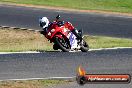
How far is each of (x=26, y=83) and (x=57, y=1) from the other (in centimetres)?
2644

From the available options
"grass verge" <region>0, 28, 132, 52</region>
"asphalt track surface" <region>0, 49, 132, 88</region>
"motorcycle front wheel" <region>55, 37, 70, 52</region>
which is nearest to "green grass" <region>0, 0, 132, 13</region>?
"grass verge" <region>0, 28, 132, 52</region>

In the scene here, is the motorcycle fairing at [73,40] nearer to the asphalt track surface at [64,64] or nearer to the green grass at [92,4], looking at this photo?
the asphalt track surface at [64,64]

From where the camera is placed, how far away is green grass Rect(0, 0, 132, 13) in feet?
127

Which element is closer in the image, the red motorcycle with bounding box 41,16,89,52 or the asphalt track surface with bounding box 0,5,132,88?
the asphalt track surface with bounding box 0,5,132,88

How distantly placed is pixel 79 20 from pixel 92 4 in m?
7.19

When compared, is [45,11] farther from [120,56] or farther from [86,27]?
[120,56]

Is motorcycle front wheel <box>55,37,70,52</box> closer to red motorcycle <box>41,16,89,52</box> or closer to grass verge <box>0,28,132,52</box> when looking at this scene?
red motorcycle <box>41,16,89,52</box>

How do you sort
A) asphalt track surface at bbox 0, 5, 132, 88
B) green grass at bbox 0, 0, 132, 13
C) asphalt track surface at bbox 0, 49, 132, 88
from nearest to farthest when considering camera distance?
asphalt track surface at bbox 0, 5, 132, 88 → asphalt track surface at bbox 0, 49, 132, 88 → green grass at bbox 0, 0, 132, 13

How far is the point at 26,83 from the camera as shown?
1439 cm

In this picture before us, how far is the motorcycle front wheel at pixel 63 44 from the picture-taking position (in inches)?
784

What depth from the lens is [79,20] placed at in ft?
109

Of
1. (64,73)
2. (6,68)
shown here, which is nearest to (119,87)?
(64,73)

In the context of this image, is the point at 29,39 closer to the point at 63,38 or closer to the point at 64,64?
the point at 63,38

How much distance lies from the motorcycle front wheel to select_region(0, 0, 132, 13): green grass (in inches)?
699
